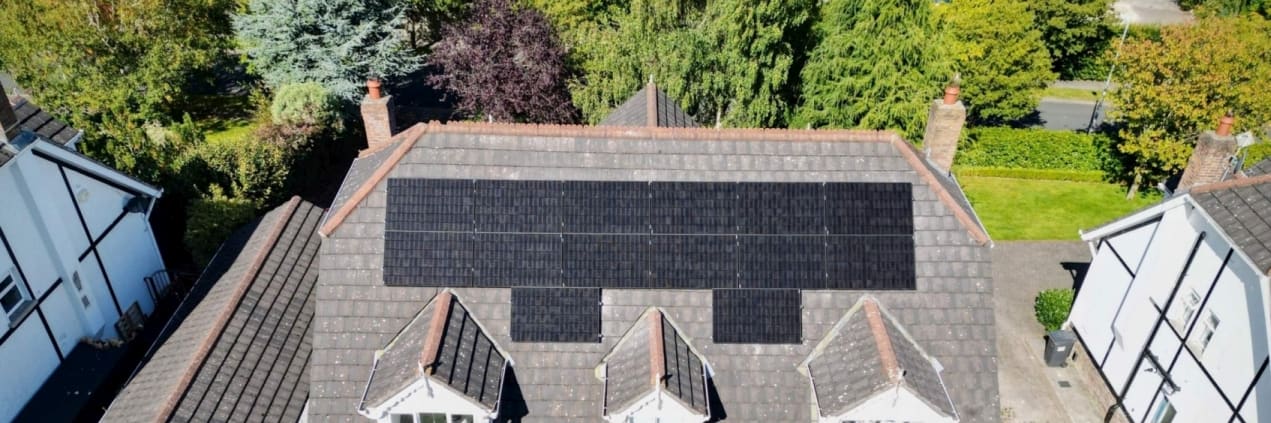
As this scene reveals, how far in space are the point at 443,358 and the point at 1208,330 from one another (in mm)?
22933

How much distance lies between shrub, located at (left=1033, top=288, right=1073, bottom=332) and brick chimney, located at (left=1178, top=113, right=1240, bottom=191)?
6.73m

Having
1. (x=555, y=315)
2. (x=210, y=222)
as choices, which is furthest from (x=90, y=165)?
(x=555, y=315)

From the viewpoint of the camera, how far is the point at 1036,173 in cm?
4494

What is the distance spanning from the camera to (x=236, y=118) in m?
47.9

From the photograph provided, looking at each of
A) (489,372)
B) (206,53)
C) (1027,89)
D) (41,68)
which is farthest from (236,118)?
(1027,89)

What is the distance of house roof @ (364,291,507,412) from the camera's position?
56.3 ft

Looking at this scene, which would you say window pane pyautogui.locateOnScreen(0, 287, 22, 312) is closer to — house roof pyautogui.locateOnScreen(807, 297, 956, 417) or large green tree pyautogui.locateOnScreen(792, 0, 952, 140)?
house roof pyautogui.locateOnScreen(807, 297, 956, 417)

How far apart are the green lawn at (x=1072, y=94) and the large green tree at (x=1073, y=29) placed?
78.4 inches

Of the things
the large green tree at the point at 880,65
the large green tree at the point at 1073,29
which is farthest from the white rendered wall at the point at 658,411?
the large green tree at the point at 1073,29

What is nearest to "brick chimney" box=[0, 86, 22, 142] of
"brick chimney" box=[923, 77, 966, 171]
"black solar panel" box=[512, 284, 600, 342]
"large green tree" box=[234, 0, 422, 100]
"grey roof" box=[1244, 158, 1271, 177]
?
"black solar panel" box=[512, 284, 600, 342]

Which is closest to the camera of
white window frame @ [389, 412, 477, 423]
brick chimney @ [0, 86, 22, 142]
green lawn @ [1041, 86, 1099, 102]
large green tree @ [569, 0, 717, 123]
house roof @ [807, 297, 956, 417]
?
house roof @ [807, 297, 956, 417]

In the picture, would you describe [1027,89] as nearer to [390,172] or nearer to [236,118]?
[390,172]

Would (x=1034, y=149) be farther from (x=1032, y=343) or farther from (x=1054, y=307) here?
(x=1032, y=343)

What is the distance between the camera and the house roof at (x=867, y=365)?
1736cm
